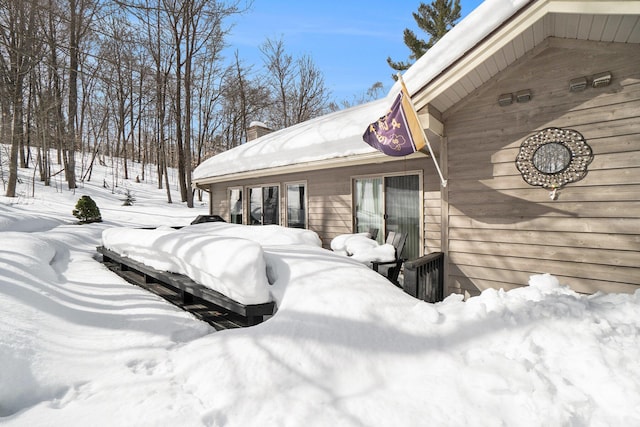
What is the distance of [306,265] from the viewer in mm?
3201

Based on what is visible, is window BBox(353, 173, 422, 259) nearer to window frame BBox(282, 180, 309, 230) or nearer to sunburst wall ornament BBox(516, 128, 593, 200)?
window frame BBox(282, 180, 309, 230)

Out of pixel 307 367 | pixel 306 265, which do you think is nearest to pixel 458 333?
pixel 307 367

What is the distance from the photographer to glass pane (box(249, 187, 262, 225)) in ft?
26.8

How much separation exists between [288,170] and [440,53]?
3.76m

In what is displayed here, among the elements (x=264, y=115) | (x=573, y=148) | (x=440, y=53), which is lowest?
(x=573, y=148)

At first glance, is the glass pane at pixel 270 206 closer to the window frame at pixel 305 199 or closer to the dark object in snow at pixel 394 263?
the window frame at pixel 305 199

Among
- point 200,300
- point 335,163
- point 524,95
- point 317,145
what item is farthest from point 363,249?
point 524,95

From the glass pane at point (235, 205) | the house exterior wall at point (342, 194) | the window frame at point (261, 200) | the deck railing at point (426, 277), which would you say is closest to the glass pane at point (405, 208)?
the house exterior wall at point (342, 194)

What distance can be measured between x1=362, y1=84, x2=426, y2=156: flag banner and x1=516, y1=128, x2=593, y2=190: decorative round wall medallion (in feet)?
4.03

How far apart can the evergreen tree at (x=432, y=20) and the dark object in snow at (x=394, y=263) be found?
13.5 m

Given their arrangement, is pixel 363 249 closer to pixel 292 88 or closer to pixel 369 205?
pixel 369 205

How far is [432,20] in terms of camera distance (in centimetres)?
1499

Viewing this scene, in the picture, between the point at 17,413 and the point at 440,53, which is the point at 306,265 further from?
the point at 440,53

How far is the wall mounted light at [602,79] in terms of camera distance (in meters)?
3.05
